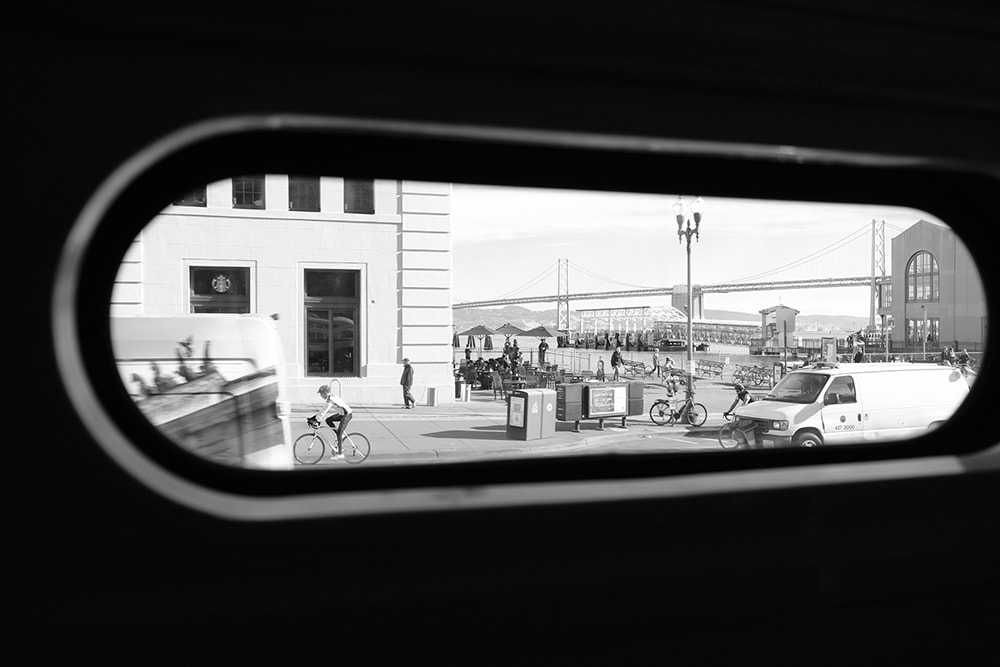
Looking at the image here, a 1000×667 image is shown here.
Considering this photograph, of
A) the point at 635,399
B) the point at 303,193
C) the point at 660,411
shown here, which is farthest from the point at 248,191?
the point at 635,399

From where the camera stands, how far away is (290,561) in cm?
108

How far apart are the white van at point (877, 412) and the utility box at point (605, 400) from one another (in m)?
1.99

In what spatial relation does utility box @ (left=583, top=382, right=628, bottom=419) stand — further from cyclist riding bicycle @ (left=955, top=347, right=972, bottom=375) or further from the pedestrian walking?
cyclist riding bicycle @ (left=955, top=347, right=972, bottom=375)

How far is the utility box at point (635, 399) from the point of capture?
404 centimetres

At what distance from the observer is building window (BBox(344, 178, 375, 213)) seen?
4.57 feet

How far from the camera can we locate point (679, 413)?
308cm

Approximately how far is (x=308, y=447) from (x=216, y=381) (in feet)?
2.40

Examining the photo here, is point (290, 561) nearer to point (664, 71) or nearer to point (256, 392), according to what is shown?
point (664, 71)

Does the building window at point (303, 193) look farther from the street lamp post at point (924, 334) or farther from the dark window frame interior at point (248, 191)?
the street lamp post at point (924, 334)

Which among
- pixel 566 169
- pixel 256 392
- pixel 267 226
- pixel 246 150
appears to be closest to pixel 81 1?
pixel 246 150

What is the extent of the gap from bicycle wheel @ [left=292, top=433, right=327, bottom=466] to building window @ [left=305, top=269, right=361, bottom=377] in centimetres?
13

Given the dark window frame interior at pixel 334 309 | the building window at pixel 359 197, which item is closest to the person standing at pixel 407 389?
the dark window frame interior at pixel 334 309

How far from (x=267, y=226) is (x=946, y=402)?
1338 mm

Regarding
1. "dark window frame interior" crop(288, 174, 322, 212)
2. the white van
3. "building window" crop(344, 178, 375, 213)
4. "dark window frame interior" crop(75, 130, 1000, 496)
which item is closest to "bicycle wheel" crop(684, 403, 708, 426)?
the white van
